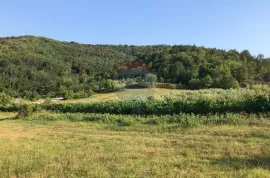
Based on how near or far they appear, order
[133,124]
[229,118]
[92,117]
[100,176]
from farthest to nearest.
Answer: [92,117], [133,124], [229,118], [100,176]

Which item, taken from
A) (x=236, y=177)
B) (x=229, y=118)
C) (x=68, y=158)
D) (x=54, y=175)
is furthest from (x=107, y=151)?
(x=229, y=118)

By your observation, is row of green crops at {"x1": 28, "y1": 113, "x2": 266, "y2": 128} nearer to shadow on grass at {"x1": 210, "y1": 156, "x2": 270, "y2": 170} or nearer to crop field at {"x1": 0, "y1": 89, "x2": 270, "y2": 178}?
crop field at {"x1": 0, "y1": 89, "x2": 270, "y2": 178}

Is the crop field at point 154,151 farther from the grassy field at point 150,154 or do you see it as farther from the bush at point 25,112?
the bush at point 25,112

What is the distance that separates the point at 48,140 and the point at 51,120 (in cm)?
1189

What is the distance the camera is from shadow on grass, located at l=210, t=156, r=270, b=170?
9.59 m

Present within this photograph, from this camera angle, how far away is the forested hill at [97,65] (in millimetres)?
72625

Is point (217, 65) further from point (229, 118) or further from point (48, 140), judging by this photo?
point (48, 140)

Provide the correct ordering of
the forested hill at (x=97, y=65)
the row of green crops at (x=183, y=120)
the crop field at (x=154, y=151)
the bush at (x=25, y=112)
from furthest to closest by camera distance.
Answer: the forested hill at (x=97, y=65) < the bush at (x=25, y=112) < the row of green crops at (x=183, y=120) < the crop field at (x=154, y=151)

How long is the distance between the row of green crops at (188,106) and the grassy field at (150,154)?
573cm

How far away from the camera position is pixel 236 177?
337 inches

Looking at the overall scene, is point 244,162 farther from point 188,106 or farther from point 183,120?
Answer: point 188,106

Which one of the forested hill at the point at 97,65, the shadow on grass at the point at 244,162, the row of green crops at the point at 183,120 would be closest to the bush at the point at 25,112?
the row of green crops at the point at 183,120

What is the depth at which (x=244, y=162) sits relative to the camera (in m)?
10.0

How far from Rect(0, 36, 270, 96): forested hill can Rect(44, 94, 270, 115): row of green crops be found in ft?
118
